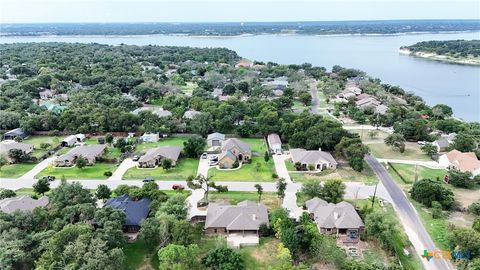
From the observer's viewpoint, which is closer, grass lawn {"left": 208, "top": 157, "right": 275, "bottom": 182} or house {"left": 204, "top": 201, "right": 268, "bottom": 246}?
house {"left": 204, "top": 201, "right": 268, "bottom": 246}

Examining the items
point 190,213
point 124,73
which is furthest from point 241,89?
point 190,213

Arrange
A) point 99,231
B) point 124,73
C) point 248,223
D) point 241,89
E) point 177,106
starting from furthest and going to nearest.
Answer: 1. point 124,73
2. point 241,89
3. point 177,106
4. point 248,223
5. point 99,231

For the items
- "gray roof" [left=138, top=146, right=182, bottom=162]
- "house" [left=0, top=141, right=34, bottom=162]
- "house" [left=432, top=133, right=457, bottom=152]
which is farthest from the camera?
"house" [left=432, top=133, right=457, bottom=152]

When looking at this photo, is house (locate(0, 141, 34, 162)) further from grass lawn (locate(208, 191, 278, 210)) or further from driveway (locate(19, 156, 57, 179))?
grass lawn (locate(208, 191, 278, 210))

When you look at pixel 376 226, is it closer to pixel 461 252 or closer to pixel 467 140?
pixel 461 252

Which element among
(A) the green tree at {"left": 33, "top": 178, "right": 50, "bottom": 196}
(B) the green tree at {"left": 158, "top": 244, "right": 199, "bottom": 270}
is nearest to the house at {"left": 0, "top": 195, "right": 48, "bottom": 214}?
(A) the green tree at {"left": 33, "top": 178, "right": 50, "bottom": 196}

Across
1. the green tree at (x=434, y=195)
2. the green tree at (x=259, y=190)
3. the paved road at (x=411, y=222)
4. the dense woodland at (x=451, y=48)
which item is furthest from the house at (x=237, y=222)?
the dense woodland at (x=451, y=48)
